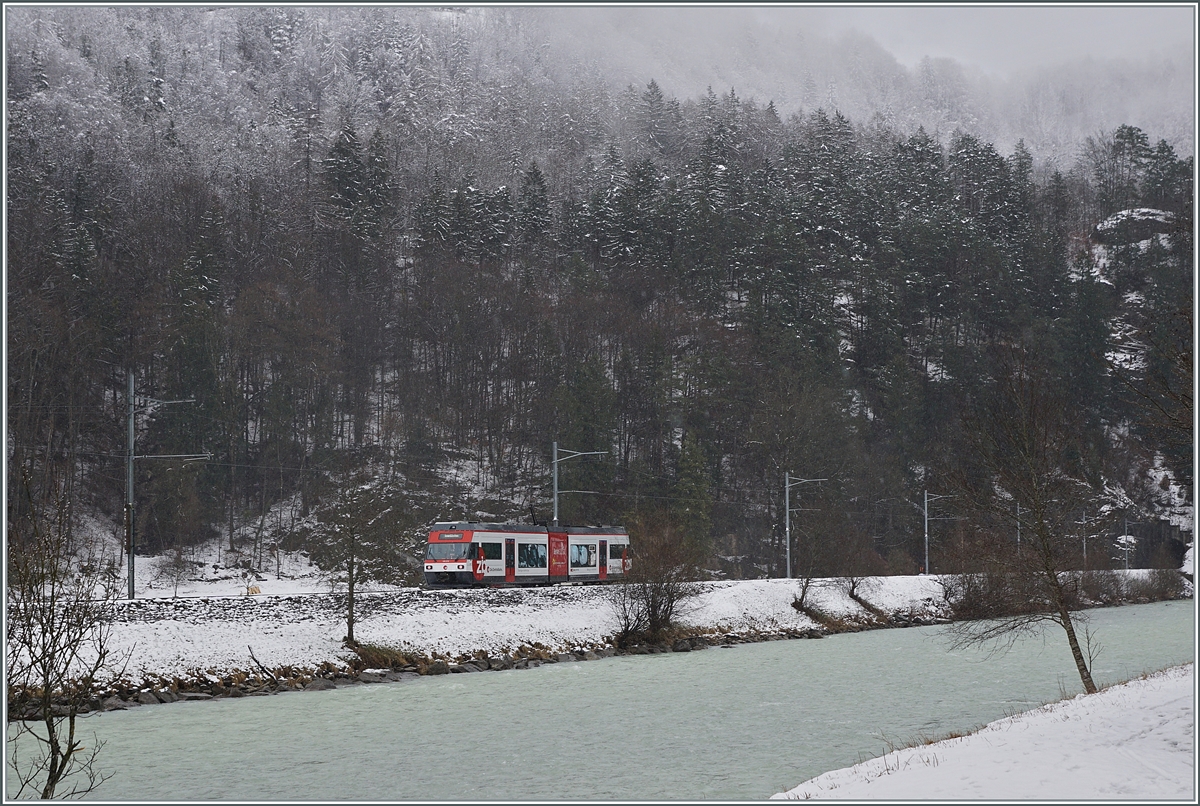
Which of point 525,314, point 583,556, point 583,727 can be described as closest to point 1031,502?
point 583,727

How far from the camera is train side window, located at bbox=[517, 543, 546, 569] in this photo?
3975 cm

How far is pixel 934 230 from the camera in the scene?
9244 centimetres

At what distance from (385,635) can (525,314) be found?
48.2 meters

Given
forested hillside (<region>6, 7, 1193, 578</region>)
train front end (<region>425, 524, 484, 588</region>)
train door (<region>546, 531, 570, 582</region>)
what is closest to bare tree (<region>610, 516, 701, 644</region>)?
train door (<region>546, 531, 570, 582</region>)

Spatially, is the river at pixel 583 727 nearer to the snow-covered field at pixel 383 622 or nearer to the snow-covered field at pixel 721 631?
the snow-covered field at pixel 383 622

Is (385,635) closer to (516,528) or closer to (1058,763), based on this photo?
(516,528)

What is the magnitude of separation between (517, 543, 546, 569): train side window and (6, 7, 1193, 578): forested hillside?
534cm

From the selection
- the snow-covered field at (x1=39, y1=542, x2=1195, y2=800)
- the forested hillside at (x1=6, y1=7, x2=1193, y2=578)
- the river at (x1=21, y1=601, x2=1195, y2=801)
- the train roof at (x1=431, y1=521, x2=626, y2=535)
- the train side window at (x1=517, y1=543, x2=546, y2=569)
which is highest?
the forested hillside at (x1=6, y1=7, x2=1193, y2=578)

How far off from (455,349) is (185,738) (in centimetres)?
5758

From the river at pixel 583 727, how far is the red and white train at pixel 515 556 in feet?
22.4

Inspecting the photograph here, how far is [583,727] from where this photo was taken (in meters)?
20.7

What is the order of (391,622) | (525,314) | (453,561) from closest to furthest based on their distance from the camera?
(391,622) < (453,561) < (525,314)

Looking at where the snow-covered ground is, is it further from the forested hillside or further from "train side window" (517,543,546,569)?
"train side window" (517,543,546,569)

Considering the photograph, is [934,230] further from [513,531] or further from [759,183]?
[513,531]
